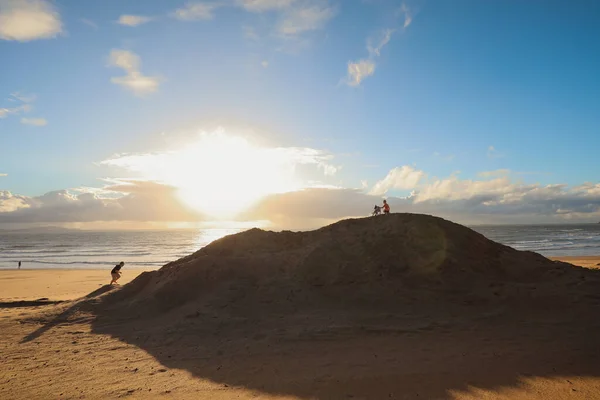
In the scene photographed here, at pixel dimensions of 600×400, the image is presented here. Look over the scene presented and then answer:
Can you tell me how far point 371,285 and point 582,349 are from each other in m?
6.07

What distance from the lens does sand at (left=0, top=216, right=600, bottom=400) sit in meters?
7.88

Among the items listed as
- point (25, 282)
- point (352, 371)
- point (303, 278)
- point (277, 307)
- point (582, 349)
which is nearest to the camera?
point (352, 371)

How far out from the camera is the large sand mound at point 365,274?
13.0m

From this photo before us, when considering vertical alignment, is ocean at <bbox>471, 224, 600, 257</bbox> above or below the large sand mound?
below

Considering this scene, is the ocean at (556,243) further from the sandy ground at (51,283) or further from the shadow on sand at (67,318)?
the shadow on sand at (67,318)

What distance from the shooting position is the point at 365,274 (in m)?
13.9

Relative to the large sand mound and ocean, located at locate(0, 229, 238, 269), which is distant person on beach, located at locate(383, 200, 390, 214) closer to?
the large sand mound

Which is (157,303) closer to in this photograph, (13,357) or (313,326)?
(13,357)

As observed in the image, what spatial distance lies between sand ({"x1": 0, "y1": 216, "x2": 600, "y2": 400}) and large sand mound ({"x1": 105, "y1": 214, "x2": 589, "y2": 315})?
0.06m

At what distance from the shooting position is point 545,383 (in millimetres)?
7688

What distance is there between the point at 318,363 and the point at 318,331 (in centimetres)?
200

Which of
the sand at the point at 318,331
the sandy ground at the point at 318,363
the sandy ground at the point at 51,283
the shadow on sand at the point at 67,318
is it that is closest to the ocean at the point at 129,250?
the sandy ground at the point at 51,283

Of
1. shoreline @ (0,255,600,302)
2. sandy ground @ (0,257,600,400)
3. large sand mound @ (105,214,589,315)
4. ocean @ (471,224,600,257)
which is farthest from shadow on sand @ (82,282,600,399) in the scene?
ocean @ (471,224,600,257)

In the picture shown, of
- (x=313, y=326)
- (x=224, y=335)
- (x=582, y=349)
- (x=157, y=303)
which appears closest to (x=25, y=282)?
(x=157, y=303)
